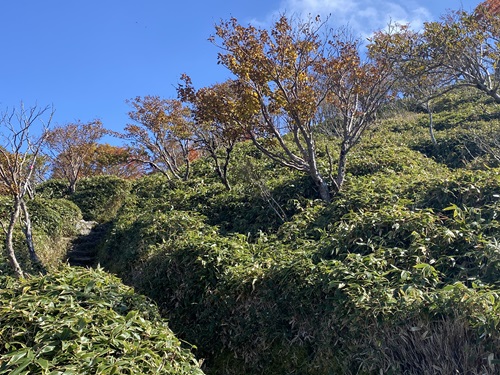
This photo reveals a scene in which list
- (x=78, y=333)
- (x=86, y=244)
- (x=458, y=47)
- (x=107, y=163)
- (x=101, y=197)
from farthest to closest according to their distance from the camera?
(x=107, y=163), (x=101, y=197), (x=86, y=244), (x=458, y=47), (x=78, y=333)

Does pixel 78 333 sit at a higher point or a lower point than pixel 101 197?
lower

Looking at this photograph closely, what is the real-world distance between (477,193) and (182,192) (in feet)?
23.0

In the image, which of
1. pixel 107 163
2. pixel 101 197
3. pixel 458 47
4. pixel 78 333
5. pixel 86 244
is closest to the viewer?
pixel 78 333

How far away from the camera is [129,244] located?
28.3ft

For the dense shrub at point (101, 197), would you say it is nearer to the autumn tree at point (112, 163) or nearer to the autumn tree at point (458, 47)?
the autumn tree at point (112, 163)

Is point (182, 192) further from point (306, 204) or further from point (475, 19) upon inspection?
point (475, 19)

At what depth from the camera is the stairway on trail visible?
401 inches

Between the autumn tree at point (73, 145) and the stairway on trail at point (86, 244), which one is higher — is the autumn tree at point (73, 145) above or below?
above

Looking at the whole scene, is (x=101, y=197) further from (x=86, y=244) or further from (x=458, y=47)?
(x=458, y=47)

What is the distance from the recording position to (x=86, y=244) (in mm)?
11195

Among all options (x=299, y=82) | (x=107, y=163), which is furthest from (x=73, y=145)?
(x=299, y=82)

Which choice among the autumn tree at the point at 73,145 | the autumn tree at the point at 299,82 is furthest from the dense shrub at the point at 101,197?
the autumn tree at the point at 299,82

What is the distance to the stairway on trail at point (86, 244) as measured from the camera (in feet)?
33.4

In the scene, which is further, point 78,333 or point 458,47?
point 458,47
